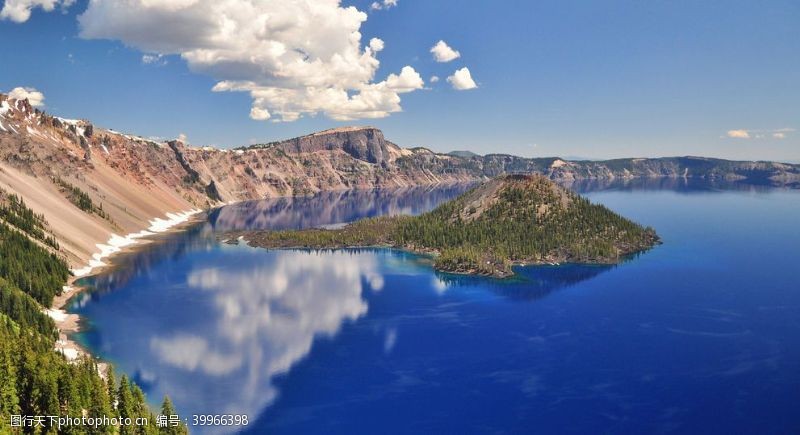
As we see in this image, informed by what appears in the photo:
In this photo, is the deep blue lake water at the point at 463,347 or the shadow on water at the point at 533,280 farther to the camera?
the shadow on water at the point at 533,280

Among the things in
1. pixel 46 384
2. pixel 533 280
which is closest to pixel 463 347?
pixel 533 280

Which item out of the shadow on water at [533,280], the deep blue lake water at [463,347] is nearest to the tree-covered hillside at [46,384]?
the deep blue lake water at [463,347]

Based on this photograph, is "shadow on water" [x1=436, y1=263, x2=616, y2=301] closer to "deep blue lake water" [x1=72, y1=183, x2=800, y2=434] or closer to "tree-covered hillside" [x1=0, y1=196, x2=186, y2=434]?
"deep blue lake water" [x1=72, y1=183, x2=800, y2=434]

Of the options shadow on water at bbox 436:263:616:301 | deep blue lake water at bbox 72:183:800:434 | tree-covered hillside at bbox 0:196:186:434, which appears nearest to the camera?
tree-covered hillside at bbox 0:196:186:434

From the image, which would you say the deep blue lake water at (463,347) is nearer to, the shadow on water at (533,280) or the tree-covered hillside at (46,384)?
the shadow on water at (533,280)

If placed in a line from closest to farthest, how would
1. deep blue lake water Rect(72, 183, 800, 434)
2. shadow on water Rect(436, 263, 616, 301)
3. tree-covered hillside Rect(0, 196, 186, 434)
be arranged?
1. tree-covered hillside Rect(0, 196, 186, 434)
2. deep blue lake water Rect(72, 183, 800, 434)
3. shadow on water Rect(436, 263, 616, 301)

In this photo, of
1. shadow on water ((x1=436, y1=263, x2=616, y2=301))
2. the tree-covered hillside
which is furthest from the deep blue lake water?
the tree-covered hillside

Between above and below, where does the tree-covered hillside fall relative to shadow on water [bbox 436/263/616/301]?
above

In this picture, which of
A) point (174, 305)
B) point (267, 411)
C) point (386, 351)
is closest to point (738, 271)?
point (386, 351)

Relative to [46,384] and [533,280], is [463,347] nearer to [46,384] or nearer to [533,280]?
[533,280]
